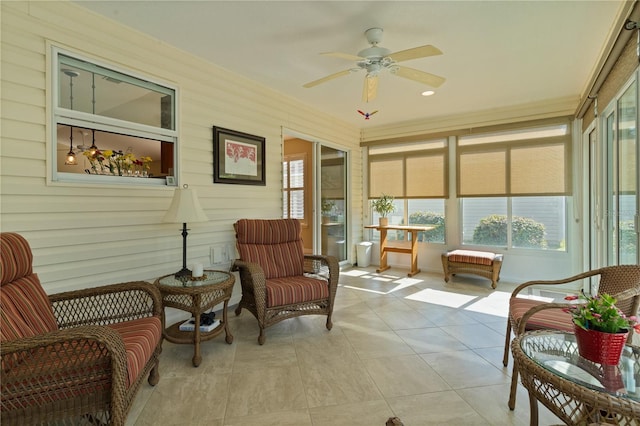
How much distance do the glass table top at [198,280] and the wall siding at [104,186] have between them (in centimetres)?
42

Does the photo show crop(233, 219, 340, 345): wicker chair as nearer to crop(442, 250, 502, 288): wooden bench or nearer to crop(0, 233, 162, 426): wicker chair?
crop(0, 233, 162, 426): wicker chair

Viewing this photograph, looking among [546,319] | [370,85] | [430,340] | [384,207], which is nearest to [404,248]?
[384,207]

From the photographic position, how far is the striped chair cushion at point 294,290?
2.72 metres

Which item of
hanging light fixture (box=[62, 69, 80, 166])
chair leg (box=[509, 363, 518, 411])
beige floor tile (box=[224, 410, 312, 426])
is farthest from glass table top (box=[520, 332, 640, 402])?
hanging light fixture (box=[62, 69, 80, 166])

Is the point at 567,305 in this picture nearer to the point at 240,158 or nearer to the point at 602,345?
the point at 602,345

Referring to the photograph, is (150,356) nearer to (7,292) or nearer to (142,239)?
(7,292)

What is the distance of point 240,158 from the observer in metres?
3.61

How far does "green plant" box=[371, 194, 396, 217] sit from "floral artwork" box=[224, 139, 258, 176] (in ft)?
8.61

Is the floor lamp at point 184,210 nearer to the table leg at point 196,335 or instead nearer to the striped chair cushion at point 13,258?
the table leg at point 196,335

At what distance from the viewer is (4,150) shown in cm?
199

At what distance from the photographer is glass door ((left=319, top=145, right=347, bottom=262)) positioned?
5.34 m

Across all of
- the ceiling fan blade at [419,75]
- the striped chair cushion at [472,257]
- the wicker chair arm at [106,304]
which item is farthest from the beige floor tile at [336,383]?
the striped chair cushion at [472,257]

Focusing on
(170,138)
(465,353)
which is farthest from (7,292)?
(465,353)

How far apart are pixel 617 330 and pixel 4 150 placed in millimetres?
3465
